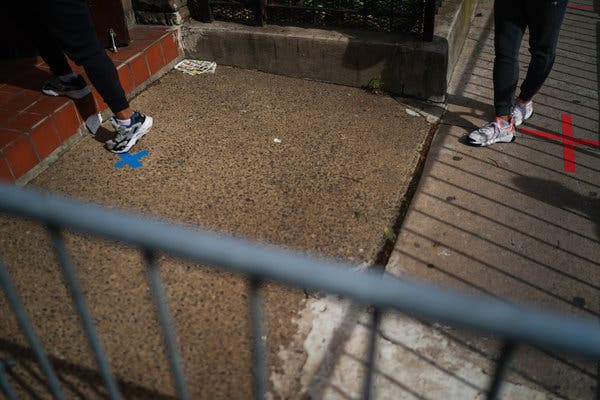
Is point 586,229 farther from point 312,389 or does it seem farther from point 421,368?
point 312,389

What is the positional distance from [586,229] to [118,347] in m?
2.68

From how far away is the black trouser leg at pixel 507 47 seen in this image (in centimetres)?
349

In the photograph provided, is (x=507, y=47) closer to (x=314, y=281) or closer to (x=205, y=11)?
(x=205, y=11)

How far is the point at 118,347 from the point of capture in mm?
2312

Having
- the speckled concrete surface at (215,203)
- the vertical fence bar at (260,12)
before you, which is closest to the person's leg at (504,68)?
the speckled concrete surface at (215,203)

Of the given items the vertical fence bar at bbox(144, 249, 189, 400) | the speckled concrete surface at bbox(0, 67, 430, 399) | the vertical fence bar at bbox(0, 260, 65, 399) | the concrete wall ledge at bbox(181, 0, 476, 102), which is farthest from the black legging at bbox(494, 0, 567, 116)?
the vertical fence bar at bbox(0, 260, 65, 399)

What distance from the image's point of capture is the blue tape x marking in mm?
3533

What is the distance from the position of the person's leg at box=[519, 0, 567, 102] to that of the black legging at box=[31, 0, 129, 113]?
2.85 m

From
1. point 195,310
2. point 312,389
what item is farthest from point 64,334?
point 312,389

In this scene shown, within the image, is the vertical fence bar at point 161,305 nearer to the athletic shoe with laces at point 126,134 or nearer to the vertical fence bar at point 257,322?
the vertical fence bar at point 257,322

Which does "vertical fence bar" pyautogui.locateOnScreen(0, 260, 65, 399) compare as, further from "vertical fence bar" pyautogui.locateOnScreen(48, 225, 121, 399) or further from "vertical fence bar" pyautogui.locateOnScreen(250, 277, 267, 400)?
"vertical fence bar" pyautogui.locateOnScreen(250, 277, 267, 400)

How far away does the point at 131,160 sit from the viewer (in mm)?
3584

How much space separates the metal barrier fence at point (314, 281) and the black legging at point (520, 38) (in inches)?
122

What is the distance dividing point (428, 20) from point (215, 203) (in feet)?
7.63
